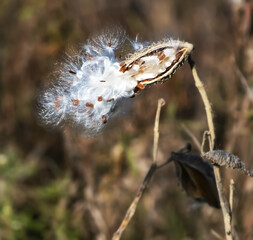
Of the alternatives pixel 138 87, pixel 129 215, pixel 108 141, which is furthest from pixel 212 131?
pixel 108 141

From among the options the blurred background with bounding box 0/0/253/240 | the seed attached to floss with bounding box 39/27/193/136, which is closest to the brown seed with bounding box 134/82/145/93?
the seed attached to floss with bounding box 39/27/193/136

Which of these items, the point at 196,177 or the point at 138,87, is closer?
the point at 138,87

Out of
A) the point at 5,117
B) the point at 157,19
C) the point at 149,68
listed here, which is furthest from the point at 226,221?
the point at 157,19

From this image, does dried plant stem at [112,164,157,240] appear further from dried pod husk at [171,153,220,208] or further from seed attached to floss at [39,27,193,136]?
seed attached to floss at [39,27,193,136]

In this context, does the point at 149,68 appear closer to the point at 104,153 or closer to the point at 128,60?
the point at 128,60

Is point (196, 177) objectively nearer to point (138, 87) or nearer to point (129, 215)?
point (129, 215)

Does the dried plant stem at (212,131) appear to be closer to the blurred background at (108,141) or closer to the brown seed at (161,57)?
the brown seed at (161,57)

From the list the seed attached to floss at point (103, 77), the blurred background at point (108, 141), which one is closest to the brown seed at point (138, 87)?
the seed attached to floss at point (103, 77)
